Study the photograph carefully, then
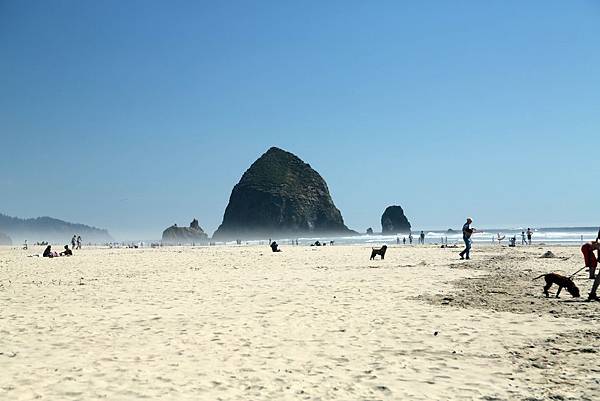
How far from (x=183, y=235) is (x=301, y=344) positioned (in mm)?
139576

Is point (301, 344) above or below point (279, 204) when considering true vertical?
below

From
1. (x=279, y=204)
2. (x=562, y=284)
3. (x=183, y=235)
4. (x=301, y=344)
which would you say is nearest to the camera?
(x=301, y=344)

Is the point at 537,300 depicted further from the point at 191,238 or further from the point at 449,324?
the point at 191,238

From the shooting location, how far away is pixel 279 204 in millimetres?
175875

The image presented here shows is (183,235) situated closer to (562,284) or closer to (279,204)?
(279,204)

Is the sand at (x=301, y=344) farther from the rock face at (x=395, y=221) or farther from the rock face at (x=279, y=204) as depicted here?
the rock face at (x=395, y=221)

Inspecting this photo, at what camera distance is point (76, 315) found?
10781 millimetres

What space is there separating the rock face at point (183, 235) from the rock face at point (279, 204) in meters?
24.2

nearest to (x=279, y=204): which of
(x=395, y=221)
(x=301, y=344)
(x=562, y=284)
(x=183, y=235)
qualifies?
(x=183, y=235)

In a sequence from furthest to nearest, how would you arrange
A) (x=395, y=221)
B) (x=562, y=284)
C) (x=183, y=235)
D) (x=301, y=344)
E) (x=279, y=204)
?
(x=395, y=221), (x=279, y=204), (x=183, y=235), (x=562, y=284), (x=301, y=344)

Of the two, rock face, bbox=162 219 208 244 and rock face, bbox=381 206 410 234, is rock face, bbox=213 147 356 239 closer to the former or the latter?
rock face, bbox=381 206 410 234

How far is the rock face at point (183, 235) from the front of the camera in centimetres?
13900

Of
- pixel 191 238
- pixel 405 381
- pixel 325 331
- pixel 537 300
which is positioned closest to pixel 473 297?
pixel 537 300

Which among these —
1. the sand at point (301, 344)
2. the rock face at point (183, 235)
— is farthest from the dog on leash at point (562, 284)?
the rock face at point (183, 235)
